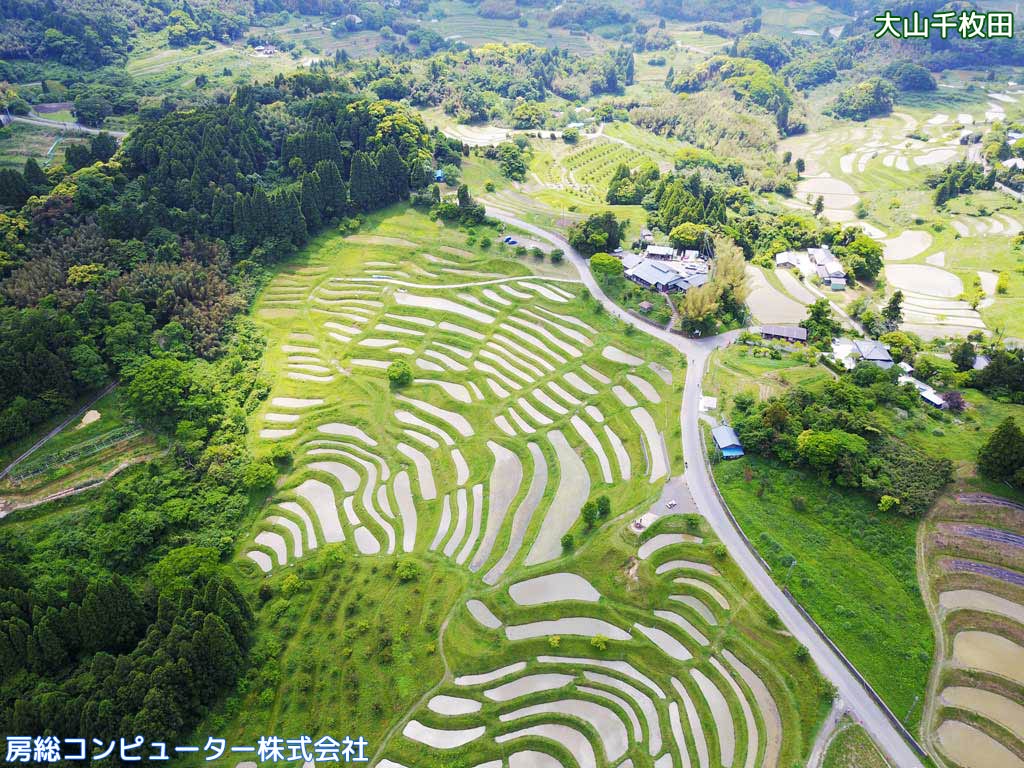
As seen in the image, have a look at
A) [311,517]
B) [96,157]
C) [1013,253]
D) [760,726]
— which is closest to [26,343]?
[311,517]

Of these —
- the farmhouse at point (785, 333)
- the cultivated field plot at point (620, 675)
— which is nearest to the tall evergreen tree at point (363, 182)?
the farmhouse at point (785, 333)

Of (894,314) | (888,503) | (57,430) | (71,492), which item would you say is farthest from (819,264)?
(57,430)

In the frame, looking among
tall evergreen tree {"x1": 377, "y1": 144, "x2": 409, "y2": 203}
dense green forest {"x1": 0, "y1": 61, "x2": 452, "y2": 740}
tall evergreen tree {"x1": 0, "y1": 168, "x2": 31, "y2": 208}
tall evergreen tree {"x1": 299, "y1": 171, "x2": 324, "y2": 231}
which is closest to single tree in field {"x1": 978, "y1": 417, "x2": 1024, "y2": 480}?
dense green forest {"x1": 0, "y1": 61, "x2": 452, "y2": 740}

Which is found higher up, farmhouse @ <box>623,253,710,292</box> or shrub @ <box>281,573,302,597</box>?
farmhouse @ <box>623,253,710,292</box>

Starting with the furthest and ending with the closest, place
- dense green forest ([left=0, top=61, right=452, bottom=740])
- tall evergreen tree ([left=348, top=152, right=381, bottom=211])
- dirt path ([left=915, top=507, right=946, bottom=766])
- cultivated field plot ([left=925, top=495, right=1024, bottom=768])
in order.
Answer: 1. tall evergreen tree ([left=348, top=152, right=381, bottom=211])
2. dense green forest ([left=0, top=61, right=452, bottom=740])
3. dirt path ([left=915, top=507, right=946, bottom=766])
4. cultivated field plot ([left=925, top=495, right=1024, bottom=768])

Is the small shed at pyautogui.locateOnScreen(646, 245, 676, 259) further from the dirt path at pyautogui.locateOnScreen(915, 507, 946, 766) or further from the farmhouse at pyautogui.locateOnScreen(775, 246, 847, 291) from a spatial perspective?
the dirt path at pyautogui.locateOnScreen(915, 507, 946, 766)

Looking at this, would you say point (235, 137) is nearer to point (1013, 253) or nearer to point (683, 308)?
point (683, 308)

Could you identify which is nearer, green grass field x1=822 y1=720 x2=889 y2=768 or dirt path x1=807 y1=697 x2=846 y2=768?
green grass field x1=822 y1=720 x2=889 y2=768
